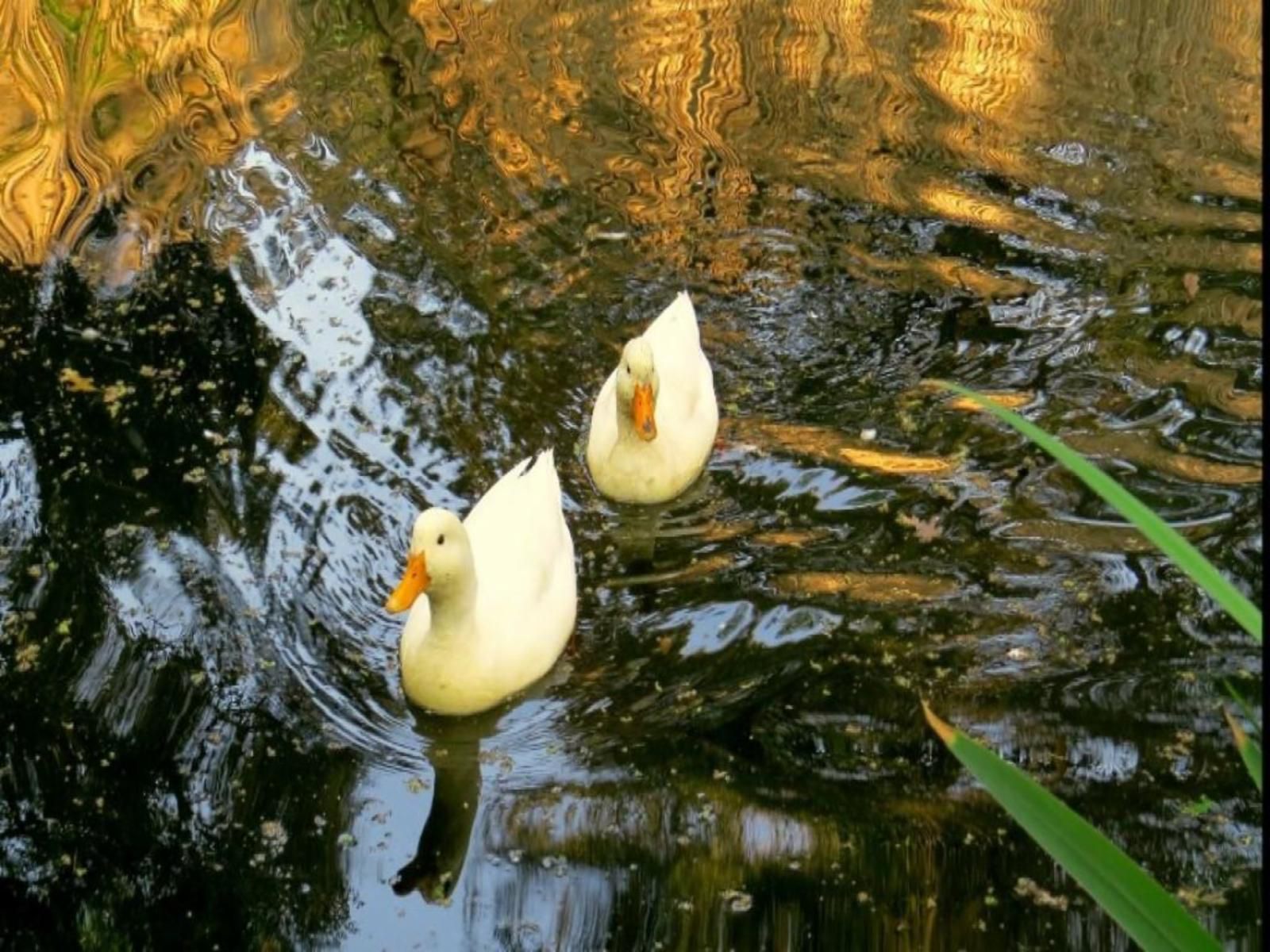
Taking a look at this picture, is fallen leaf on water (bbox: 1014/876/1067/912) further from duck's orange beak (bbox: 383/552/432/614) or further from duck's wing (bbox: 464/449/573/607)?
duck's orange beak (bbox: 383/552/432/614)

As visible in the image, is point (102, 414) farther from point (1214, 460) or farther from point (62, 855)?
point (1214, 460)

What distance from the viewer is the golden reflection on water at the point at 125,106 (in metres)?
8.38

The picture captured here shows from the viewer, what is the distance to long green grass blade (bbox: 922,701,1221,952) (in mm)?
1996

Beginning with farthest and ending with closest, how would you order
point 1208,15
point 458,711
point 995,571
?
point 1208,15 < point 995,571 < point 458,711

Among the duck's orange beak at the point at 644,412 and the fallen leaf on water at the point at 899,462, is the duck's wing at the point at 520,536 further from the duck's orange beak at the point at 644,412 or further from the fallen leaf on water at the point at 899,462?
the fallen leaf on water at the point at 899,462

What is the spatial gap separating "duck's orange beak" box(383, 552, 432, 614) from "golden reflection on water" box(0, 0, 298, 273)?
348 cm

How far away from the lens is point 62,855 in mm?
4711

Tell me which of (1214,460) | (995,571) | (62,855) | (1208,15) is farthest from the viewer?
(1208,15)

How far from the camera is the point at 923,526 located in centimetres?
612

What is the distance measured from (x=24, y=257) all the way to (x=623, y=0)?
15.2ft

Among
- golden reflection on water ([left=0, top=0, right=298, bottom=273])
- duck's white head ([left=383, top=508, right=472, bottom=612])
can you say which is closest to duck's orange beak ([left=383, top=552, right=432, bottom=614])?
duck's white head ([left=383, top=508, right=472, bottom=612])

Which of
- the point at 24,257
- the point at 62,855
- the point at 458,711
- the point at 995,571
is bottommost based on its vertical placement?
the point at 62,855

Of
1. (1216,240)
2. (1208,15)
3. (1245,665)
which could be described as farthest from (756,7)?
(1245,665)

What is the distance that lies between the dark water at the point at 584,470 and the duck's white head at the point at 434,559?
463mm
